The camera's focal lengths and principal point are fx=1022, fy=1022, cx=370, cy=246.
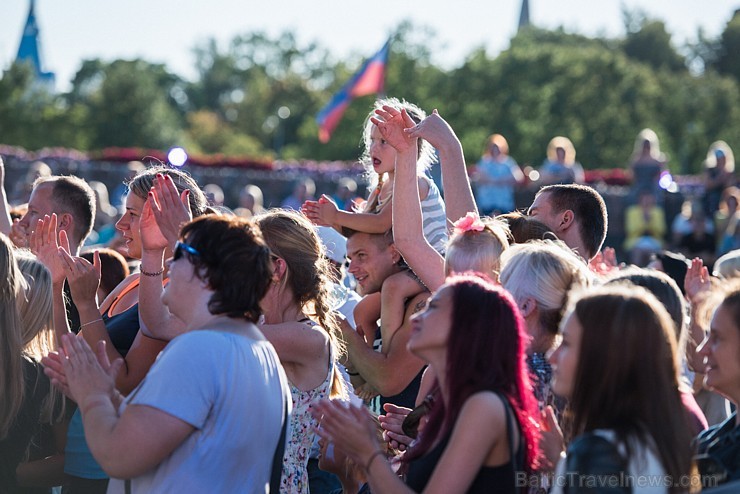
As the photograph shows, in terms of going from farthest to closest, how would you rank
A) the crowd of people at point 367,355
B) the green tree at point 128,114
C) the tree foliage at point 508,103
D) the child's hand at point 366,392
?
the green tree at point 128,114
the tree foliage at point 508,103
the child's hand at point 366,392
the crowd of people at point 367,355

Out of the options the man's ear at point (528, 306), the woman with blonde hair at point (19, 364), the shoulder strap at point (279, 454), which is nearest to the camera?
the shoulder strap at point (279, 454)

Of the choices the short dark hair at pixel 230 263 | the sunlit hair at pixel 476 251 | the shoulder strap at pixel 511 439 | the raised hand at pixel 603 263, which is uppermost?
the short dark hair at pixel 230 263

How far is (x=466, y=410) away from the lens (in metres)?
2.92

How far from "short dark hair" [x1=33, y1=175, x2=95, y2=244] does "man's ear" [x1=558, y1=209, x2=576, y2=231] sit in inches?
95.1

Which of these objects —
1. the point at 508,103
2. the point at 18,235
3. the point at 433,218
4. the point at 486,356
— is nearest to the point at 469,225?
the point at 486,356

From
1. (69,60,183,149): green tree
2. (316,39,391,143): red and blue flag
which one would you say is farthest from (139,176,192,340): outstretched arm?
(69,60,183,149): green tree

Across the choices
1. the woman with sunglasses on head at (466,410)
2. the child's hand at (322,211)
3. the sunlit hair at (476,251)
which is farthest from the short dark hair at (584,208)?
the woman with sunglasses on head at (466,410)

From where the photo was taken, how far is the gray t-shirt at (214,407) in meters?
2.84

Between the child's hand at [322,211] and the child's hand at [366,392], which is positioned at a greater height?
the child's hand at [322,211]

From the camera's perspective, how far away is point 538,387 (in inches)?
139

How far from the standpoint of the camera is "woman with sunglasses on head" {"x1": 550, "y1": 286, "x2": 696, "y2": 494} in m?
2.64

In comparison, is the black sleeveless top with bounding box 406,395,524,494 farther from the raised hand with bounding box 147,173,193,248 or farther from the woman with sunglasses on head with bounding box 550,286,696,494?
the raised hand with bounding box 147,173,193,248

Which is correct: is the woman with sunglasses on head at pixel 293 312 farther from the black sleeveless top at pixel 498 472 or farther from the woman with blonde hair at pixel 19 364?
the black sleeveless top at pixel 498 472

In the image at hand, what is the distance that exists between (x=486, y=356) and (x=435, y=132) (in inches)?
71.8
